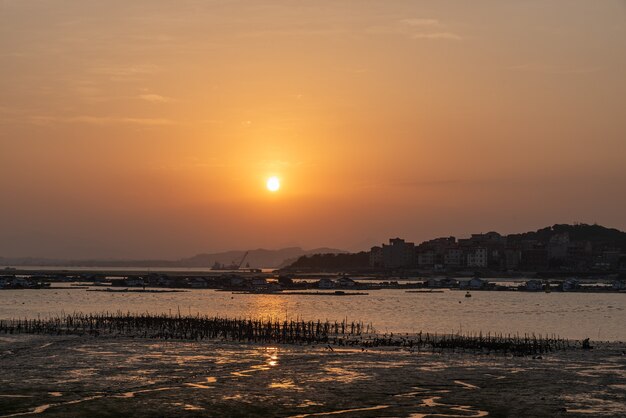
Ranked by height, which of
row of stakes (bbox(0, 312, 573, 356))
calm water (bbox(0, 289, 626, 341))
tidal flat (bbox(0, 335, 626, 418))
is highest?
calm water (bbox(0, 289, 626, 341))

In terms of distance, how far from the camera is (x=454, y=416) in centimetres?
4197

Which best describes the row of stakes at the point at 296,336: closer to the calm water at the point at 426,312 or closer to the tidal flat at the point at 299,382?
the tidal flat at the point at 299,382

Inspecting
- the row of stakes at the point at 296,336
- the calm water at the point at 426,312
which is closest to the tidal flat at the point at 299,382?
the row of stakes at the point at 296,336

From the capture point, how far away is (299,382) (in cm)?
5241

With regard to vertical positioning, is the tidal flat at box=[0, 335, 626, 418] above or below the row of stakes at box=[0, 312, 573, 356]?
below

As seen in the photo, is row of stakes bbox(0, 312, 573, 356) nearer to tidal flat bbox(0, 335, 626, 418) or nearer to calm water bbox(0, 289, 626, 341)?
tidal flat bbox(0, 335, 626, 418)

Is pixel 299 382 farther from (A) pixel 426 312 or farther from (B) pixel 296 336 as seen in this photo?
(A) pixel 426 312

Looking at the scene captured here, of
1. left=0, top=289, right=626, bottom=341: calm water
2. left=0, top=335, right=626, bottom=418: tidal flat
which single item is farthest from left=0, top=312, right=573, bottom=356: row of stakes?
left=0, top=289, right=626, bottom=341: calm water

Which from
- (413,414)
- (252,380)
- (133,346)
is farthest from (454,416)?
(133,346)

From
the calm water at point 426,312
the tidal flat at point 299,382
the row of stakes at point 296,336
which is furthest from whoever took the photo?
the calm water at point 426,312

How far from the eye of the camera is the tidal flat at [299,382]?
143 ft

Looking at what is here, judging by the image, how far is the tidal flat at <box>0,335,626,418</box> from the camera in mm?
43688

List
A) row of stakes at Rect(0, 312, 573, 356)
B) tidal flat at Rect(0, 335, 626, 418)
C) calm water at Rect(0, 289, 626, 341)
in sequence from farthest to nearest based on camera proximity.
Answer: calm water at Rect(0, 289, 626, 341) < row of stakes at Rect(0, 312, 573, 356) < tidal flat at Rect(0, 335, 626, 418)

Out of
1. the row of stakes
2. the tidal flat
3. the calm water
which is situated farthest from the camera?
the calm water
